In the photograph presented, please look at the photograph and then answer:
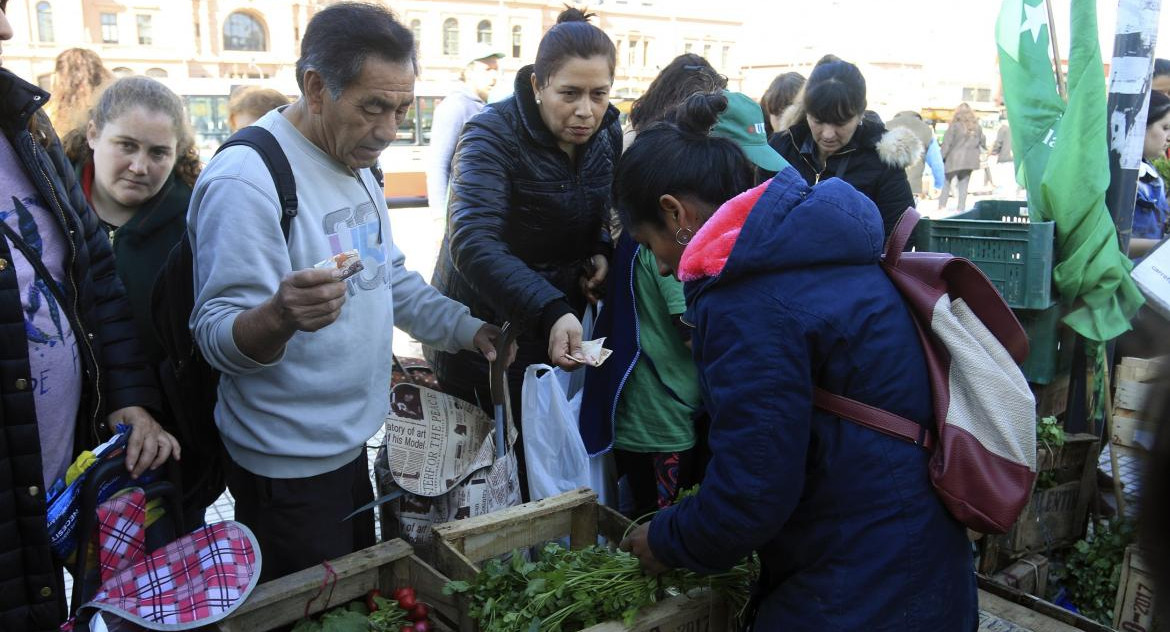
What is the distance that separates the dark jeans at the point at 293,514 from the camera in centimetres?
210

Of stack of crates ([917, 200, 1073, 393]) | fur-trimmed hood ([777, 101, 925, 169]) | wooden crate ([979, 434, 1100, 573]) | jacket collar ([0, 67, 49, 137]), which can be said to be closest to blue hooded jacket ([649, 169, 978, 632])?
jacket collar ([0, 67, 49, 137])

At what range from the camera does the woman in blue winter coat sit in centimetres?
152

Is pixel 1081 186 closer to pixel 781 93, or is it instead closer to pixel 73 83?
pixel 781 93

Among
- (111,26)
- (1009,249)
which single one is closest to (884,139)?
(1009,249)

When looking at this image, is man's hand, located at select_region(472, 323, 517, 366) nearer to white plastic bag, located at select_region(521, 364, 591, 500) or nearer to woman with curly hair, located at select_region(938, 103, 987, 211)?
white plastic bag, located at select_region(521, 364, 591, 500)

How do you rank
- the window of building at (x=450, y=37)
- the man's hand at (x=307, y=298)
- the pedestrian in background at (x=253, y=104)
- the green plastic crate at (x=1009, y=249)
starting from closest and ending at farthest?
the man's hand at (x=307, y=298) → the green plastic crate at (x=1009, y=249) → the pedestrian in background at (x=253, y=104) → the window of building at (x=450, y=37)

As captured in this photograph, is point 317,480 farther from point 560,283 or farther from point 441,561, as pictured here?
point 560,283

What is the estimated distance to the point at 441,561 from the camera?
2162 mm

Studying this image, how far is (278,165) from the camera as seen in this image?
6.42 ft

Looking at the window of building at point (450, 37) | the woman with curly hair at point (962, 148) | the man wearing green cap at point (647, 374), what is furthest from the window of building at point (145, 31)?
the man wearing green cap at point (647, 374)

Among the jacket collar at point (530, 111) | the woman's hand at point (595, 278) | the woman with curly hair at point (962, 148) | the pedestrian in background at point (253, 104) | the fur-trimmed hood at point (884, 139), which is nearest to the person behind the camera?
the jacket collar at point (530, 111)

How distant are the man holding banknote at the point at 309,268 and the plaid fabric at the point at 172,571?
0.16 metres

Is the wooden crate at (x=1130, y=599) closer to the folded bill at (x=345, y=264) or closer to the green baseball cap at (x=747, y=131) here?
the green baseball cap at (x=747, y=131)

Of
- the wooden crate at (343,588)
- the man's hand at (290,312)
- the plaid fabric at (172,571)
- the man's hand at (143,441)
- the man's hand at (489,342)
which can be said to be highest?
the man's hand at (290,312)
